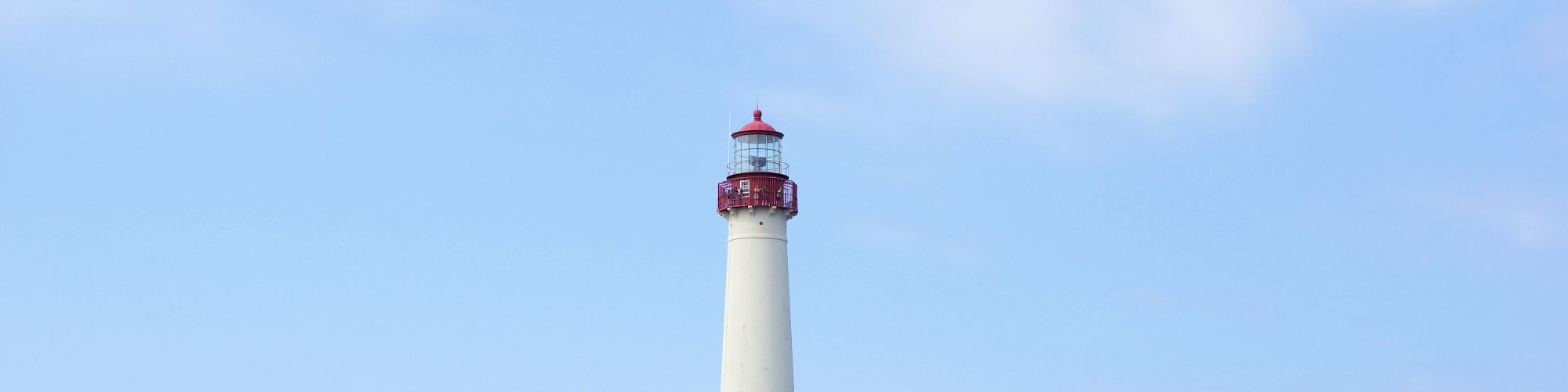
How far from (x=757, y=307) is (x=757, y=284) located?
58 cm

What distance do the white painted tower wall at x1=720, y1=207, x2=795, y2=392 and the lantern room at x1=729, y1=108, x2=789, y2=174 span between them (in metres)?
1.54

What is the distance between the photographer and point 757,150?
8938 centimetres

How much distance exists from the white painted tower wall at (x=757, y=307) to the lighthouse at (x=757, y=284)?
0.8 inches

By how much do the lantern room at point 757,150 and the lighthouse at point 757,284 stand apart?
0.58 metres

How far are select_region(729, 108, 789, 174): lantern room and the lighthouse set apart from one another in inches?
23.0

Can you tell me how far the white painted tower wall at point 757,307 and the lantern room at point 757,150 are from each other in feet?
5.07

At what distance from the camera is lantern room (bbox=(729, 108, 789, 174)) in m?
89.2

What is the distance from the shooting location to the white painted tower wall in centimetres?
8756

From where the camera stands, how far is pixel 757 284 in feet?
288

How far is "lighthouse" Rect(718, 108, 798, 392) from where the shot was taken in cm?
8756

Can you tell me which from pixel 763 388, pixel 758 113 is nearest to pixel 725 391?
pixel 763 388

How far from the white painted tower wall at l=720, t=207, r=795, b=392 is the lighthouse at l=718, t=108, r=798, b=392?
0.07ft

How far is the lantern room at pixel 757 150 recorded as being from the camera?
89250 millimetres

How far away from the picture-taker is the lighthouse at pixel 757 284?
8756 centimetres
